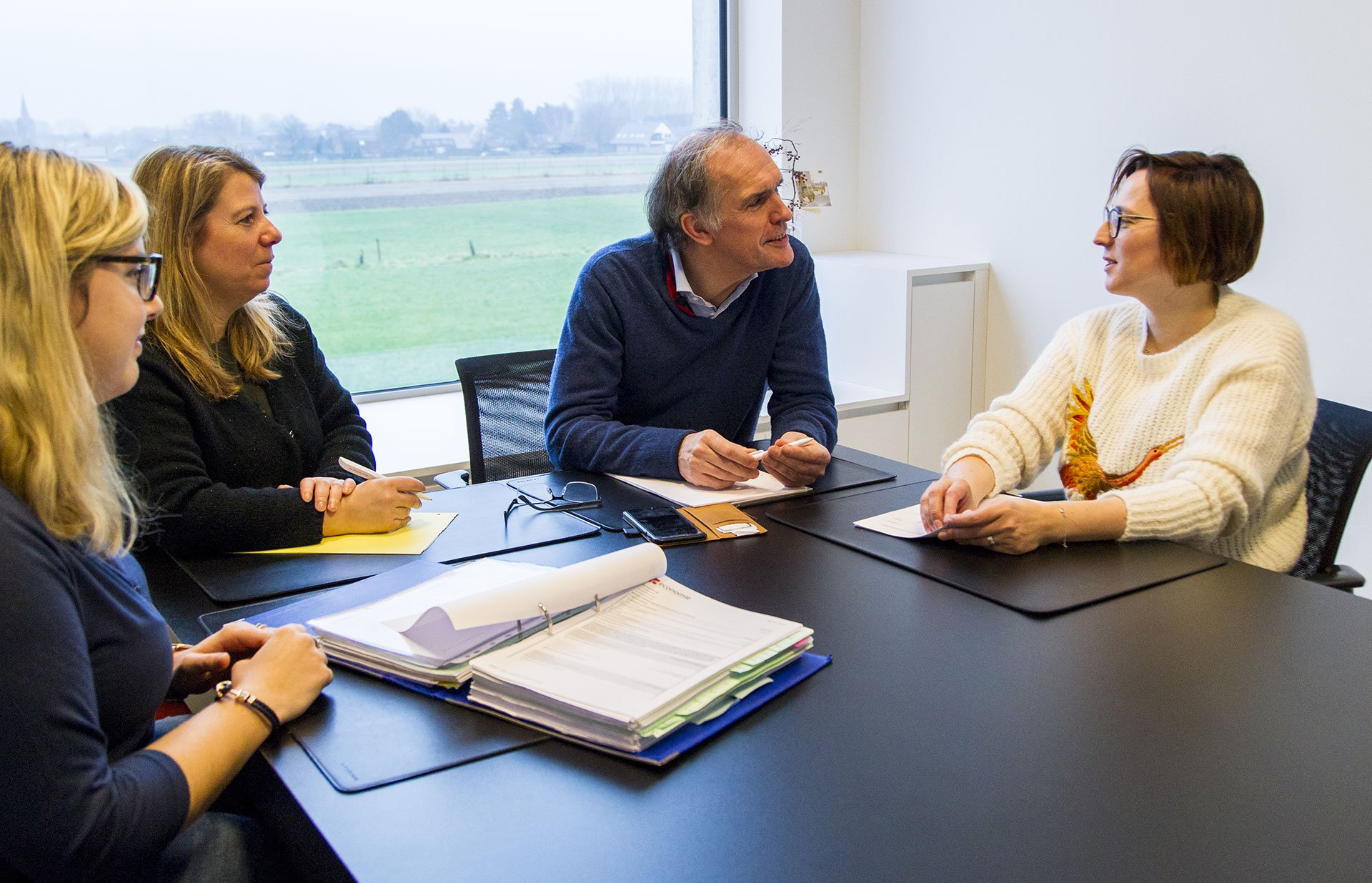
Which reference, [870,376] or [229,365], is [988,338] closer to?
[870,376]

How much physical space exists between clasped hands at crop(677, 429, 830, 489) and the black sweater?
639 millimetres

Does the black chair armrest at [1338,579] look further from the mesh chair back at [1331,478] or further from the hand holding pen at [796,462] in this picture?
the hand holding pen at [796,462]

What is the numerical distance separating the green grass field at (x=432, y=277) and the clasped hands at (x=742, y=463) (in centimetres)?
175

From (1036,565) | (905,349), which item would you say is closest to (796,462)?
(1036,565)

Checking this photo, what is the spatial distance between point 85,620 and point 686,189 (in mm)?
1548

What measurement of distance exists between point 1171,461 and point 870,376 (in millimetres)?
2022

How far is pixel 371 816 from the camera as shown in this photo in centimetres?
94

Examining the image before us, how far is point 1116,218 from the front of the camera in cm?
194

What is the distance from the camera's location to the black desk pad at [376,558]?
4.90 ft

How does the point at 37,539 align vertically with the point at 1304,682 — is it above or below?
above

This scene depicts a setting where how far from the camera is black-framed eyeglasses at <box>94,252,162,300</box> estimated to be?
3.39 ft

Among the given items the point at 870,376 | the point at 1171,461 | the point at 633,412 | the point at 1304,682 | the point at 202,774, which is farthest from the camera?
the point at 870,376

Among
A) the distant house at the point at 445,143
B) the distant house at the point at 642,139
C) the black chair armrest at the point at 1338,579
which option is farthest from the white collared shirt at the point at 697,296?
the distant house at the point at 642,139

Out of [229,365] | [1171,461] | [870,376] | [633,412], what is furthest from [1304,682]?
[870,376]
